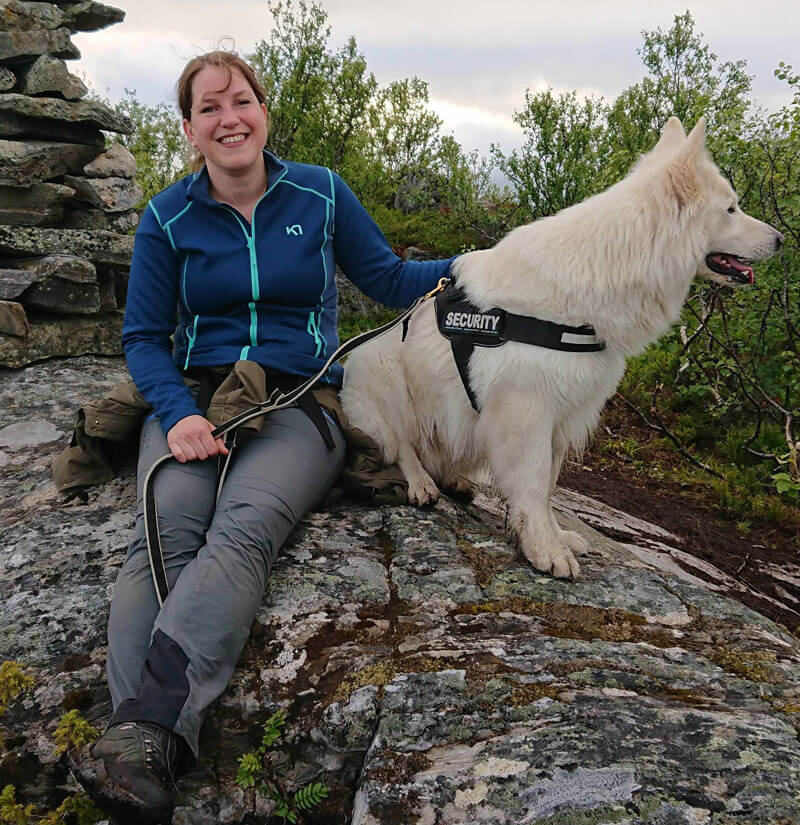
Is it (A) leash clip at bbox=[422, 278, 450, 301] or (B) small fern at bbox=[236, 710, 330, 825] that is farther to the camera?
(A) leash clip at bbox=[422, 278, 450, 301]

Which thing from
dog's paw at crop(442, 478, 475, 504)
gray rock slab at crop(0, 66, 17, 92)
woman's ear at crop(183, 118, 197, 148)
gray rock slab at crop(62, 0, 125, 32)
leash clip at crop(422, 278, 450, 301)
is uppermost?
gray rock slab at crop(62, 0, 125, 32)

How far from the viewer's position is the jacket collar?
2971 mm

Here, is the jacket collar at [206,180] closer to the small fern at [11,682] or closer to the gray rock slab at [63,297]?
the small fern at [11,682]

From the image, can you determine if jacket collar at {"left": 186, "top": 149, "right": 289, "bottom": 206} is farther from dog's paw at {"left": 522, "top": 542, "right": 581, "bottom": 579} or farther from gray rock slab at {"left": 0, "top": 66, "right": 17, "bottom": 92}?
gray rock slab at {"left": 0, "top": 66, "right": 17, "bottom": 92}

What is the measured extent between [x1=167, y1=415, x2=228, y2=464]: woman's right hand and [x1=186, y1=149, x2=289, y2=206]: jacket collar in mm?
982

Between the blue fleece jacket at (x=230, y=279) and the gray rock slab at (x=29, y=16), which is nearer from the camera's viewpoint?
the blue fleece jacket at (x=230, y=279)

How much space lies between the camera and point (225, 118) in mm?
2883

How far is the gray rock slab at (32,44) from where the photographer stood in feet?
16.2

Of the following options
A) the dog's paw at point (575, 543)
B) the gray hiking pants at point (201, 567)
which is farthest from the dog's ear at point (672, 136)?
the gray hiking pants at point (201, 567)

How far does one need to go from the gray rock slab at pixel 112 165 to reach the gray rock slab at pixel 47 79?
47cm

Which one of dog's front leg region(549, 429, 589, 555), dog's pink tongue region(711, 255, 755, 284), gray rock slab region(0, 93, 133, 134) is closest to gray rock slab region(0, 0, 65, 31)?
gray rock slab region(0, 93, 133, 134)

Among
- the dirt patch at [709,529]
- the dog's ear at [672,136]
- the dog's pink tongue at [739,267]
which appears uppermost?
the dog's ear at [672,136]

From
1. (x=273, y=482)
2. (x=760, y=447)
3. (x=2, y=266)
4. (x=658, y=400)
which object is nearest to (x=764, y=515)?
(x=760, y=447)

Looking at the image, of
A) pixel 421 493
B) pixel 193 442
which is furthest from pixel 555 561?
pixel 193 442
